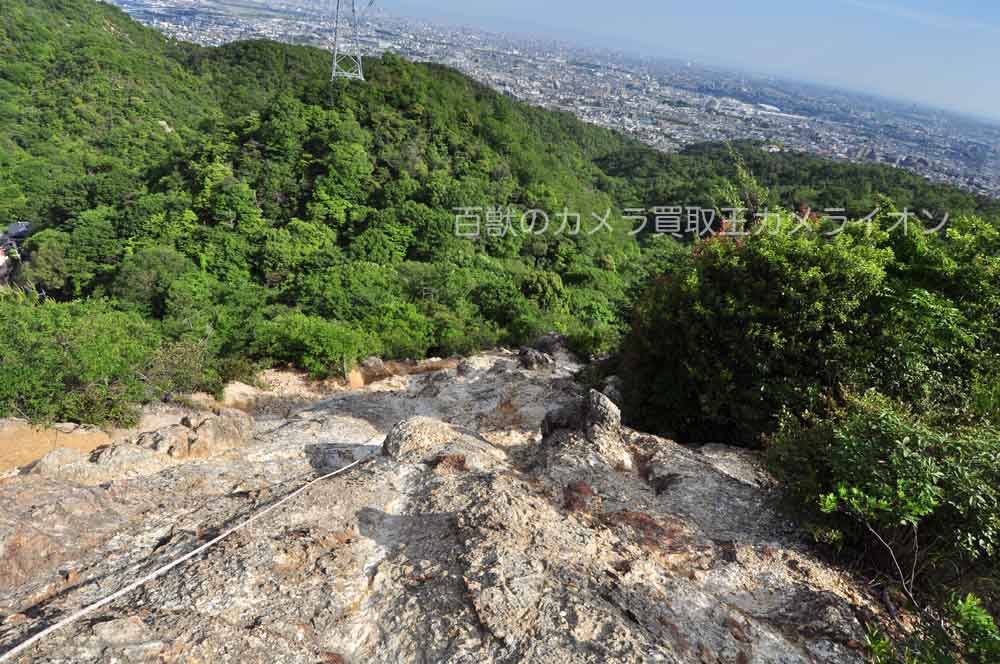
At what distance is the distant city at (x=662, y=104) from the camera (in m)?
79.4

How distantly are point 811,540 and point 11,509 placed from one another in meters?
7.94

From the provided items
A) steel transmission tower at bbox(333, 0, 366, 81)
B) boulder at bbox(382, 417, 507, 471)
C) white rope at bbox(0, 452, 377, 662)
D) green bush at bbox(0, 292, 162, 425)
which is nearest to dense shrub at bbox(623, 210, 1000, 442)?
boulder at bbox(382, 417, 507, 471)

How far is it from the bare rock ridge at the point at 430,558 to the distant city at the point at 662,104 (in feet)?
217

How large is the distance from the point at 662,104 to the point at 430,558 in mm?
133739

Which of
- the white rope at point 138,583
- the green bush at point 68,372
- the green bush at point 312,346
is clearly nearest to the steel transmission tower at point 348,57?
the green bush at point 312,346

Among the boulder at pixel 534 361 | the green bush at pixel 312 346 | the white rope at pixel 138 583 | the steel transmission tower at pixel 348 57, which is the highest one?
the steel transmission tower at pixel 348 57

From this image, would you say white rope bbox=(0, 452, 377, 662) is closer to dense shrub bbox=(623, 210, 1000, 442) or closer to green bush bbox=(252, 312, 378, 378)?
dense shrub bbox=(623, 210, 1000, 442)

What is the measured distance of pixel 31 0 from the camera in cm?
6406

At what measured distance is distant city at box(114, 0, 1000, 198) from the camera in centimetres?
7944

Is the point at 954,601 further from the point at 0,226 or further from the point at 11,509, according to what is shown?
the point at 0,226

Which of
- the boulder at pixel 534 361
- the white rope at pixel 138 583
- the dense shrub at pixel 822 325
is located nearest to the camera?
the white rope at pixel 138 583

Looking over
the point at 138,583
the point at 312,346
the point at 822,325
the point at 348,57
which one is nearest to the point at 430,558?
the point at 138,583

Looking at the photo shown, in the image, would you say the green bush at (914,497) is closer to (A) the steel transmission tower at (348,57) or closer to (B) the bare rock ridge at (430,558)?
(B) the bare rock ridge at (430,558)

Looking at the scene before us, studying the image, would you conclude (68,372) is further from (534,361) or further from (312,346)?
(534,361)
